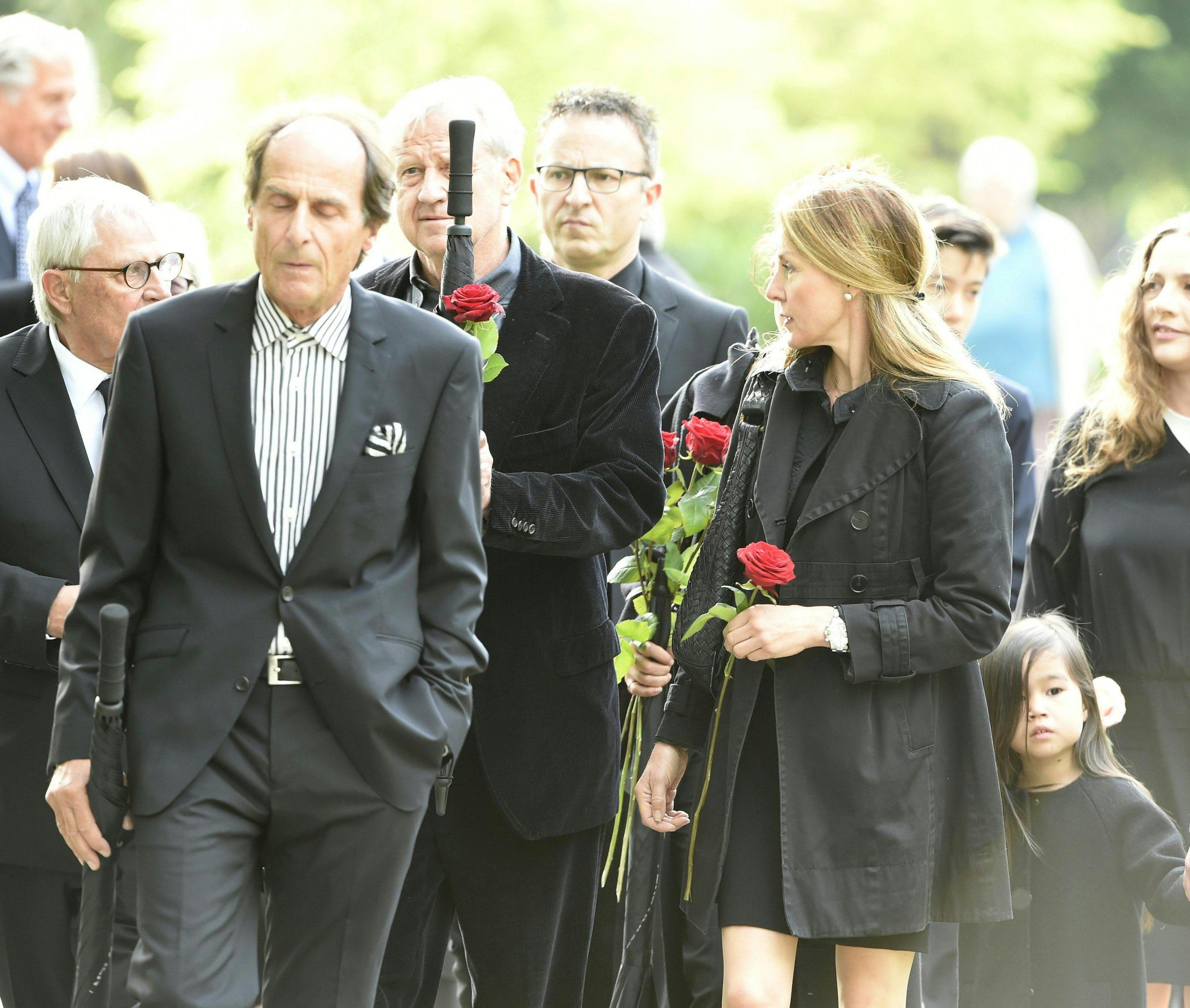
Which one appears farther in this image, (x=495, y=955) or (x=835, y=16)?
(x=835, y=16)

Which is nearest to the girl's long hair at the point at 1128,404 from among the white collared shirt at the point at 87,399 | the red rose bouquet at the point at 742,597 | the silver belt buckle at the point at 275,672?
the red rose bouquet at the point at 742,597

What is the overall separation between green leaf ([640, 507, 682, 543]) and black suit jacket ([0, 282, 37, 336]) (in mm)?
1981

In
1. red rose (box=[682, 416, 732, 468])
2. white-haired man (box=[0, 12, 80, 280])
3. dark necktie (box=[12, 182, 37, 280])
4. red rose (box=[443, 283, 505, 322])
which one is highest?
white-haired man (box=[0, 12, 80, 280])

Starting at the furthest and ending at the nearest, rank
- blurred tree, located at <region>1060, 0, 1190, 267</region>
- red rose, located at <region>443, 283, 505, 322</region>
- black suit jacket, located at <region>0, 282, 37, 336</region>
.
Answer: blurred tree, located at <region>1060, 0, 1190, 267</region> → black suit jacket, located at <region>0, 282, 37, 336</region> → red rose, located at <region>443, 283, 505, 322</region>

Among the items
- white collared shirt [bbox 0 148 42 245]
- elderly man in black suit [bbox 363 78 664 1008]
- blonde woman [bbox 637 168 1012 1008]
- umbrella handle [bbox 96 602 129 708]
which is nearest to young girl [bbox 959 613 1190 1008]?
blonde woman [bbox 637 168 1012 1008]

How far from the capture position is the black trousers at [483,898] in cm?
438

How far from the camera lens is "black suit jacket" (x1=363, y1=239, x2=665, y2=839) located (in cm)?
434

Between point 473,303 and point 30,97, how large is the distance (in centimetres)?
413

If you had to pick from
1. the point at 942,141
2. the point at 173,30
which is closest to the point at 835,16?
the point at 942,141

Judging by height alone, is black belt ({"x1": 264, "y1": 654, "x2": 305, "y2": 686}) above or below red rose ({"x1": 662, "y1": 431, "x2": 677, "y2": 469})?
below

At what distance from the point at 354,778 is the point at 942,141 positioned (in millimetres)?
20384

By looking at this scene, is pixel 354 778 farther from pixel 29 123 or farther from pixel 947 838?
pixel 29 123

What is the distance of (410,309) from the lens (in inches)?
144

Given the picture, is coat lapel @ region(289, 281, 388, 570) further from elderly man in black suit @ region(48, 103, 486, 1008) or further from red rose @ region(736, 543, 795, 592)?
red rose @ region(736, 543, 795, 592)
